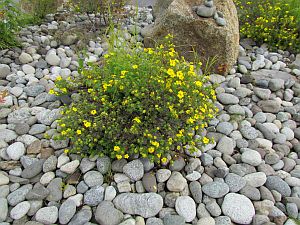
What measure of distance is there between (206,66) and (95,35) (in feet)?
5.72

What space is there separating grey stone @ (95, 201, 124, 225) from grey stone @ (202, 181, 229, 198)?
0.70m

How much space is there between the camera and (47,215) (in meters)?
2.36

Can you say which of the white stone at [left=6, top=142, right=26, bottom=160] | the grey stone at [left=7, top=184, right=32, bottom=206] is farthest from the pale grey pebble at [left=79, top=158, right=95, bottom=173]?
the white stone at [left=6, top=142, right=26, bottom=160]

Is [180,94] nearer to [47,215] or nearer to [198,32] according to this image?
[47,215]

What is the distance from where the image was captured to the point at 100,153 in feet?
8.64

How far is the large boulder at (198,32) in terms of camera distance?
12.5ft

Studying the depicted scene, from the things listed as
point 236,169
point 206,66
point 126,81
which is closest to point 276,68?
point 206,66

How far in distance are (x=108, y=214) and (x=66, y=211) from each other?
1.01ft

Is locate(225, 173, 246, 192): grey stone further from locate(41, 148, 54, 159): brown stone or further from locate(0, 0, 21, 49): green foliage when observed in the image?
locate(0, 0, 21, 49): green foliage

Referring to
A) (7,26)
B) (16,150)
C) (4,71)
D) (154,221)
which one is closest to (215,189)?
(154,221)

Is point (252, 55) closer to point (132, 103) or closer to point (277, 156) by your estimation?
point (277, 156)

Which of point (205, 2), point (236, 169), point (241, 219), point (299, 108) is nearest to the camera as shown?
point (241, 219)

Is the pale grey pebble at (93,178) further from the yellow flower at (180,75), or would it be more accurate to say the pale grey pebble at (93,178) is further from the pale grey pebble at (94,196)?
the yellow flower at (180,75)

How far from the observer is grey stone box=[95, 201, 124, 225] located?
7.64 ft
